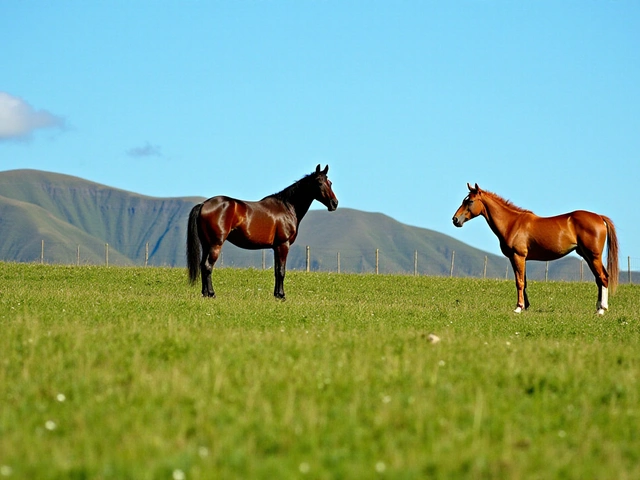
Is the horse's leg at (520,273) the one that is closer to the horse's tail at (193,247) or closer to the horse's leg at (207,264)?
the horse's leg at (207,264)

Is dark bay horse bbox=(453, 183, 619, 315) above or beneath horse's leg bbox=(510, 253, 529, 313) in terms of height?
above

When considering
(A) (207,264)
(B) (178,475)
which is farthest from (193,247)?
(B) (178,475)

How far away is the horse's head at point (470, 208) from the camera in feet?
80.2

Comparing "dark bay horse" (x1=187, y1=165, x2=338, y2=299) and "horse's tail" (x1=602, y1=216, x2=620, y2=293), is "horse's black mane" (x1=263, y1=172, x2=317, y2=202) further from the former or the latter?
"horse's tail" (x1=602, y1=216, x2=620, y2=293)

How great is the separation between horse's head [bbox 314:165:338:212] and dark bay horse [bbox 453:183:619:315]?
12.0 ft

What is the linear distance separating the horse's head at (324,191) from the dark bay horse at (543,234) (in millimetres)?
3647

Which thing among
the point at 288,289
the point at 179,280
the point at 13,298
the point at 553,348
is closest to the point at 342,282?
the point at 288,289

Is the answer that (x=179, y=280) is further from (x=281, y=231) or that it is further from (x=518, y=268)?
(x=518, y=268)

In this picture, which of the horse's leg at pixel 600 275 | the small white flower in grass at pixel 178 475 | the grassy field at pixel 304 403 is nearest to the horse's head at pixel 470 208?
the horse's leg at pixel 600 275

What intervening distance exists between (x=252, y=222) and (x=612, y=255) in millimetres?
10083

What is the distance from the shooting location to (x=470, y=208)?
2452 centimetres

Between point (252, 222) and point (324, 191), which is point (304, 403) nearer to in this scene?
point (252, 222)

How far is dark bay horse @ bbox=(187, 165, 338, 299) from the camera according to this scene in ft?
75.7

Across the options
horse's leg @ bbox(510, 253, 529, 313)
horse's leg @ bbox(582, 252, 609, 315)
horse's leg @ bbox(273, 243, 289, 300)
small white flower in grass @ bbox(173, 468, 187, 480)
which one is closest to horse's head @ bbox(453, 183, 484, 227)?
horse's leg @ bbox(510, 253, 529, 313)
